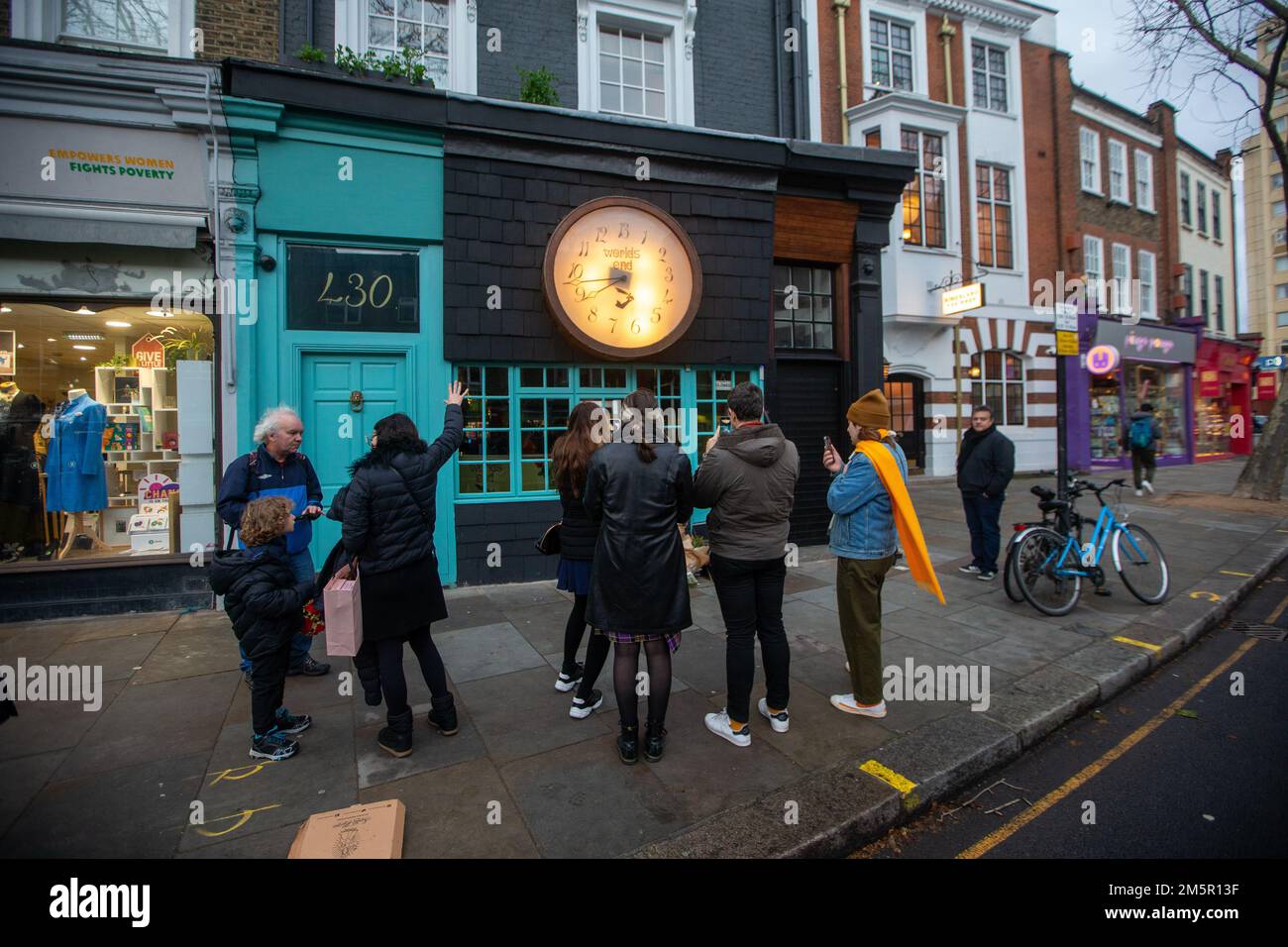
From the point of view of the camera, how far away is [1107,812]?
124 inches

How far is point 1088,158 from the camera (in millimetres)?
18906

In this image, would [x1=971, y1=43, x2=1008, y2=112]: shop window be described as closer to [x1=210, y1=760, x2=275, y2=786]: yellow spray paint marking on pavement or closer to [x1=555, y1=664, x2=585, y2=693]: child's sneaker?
[x1=555, y1=664, x2=585, y2=693]: child's sneaker

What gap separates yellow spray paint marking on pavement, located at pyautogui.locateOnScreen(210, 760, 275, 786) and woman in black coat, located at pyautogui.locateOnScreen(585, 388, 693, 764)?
202 cm

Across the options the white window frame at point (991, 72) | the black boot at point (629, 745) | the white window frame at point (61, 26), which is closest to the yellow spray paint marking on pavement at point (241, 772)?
the black boot at point (629, 745)

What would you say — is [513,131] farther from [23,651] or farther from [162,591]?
[23,651]

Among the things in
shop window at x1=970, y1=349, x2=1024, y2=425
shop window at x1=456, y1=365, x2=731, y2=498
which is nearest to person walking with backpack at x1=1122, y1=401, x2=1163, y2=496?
shop window at x1=970, y1=349, x2=1024, y2=425

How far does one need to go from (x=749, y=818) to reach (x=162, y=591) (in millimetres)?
6387

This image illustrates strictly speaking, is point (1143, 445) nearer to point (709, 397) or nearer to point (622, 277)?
point (709, 397)

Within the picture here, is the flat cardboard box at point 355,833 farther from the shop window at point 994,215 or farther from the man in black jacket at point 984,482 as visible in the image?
the shop window at point 994,215

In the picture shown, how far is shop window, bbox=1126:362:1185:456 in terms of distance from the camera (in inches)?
773

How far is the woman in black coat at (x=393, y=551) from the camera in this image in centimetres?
349

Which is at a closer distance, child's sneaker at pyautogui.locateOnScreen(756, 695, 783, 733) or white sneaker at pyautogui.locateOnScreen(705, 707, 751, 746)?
white sneaker at pyautogui.locateOnScreen(705, 707, 751, 746)

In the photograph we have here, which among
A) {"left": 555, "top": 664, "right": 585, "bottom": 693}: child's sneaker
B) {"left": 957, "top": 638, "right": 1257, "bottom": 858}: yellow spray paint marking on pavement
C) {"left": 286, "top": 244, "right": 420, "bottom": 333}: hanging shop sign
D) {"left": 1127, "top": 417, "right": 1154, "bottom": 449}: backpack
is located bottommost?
{"left": 957, "top": 638, "right": 1257, "bottom": 858}: yellow spray paint marking on pavement
